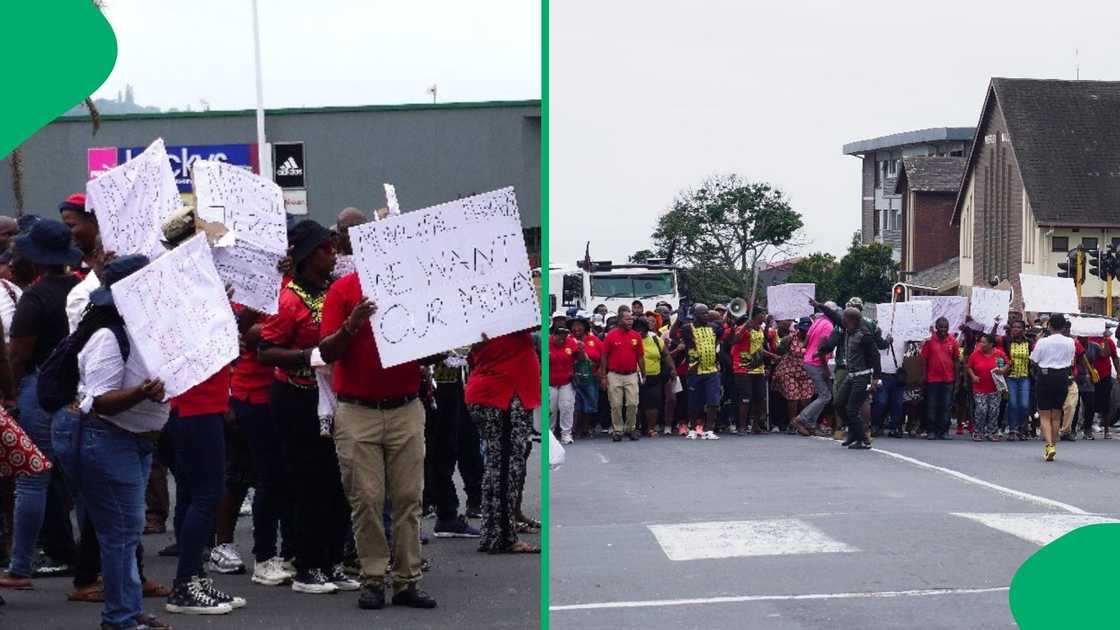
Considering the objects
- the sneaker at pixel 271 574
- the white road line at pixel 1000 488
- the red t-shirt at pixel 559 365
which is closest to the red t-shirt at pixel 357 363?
the sneaker at pixel 271 574

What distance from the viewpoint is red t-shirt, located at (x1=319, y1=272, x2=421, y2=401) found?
7141 millimetres

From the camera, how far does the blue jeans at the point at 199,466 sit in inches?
279

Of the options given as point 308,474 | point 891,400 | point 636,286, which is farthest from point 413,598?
point 636,286

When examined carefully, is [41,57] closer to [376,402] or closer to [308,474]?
[376,402]

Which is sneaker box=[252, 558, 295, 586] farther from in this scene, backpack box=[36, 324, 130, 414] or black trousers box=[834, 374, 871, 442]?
black trousers box=[834, 374, 871, 442]

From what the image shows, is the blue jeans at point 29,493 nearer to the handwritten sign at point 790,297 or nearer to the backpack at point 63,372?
the backpack at point 63,372

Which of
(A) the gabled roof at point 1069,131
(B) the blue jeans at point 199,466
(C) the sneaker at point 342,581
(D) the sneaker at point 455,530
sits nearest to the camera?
(B) the blue jeans at point 199,466

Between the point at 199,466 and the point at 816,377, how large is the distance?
1368cm

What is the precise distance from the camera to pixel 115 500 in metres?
6.62

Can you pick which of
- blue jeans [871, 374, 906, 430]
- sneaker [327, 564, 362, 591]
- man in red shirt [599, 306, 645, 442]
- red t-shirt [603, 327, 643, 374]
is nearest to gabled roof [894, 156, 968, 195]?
blue jeans [871, 374, 906, 430]

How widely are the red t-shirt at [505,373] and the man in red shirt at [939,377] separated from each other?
12.8m

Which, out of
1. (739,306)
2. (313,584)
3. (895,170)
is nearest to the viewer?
(313,584)

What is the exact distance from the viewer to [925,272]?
37594 mm

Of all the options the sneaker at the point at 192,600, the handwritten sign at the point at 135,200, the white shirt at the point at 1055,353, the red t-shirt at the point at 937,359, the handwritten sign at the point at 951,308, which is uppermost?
the handwritten sign at the point at 135,200
